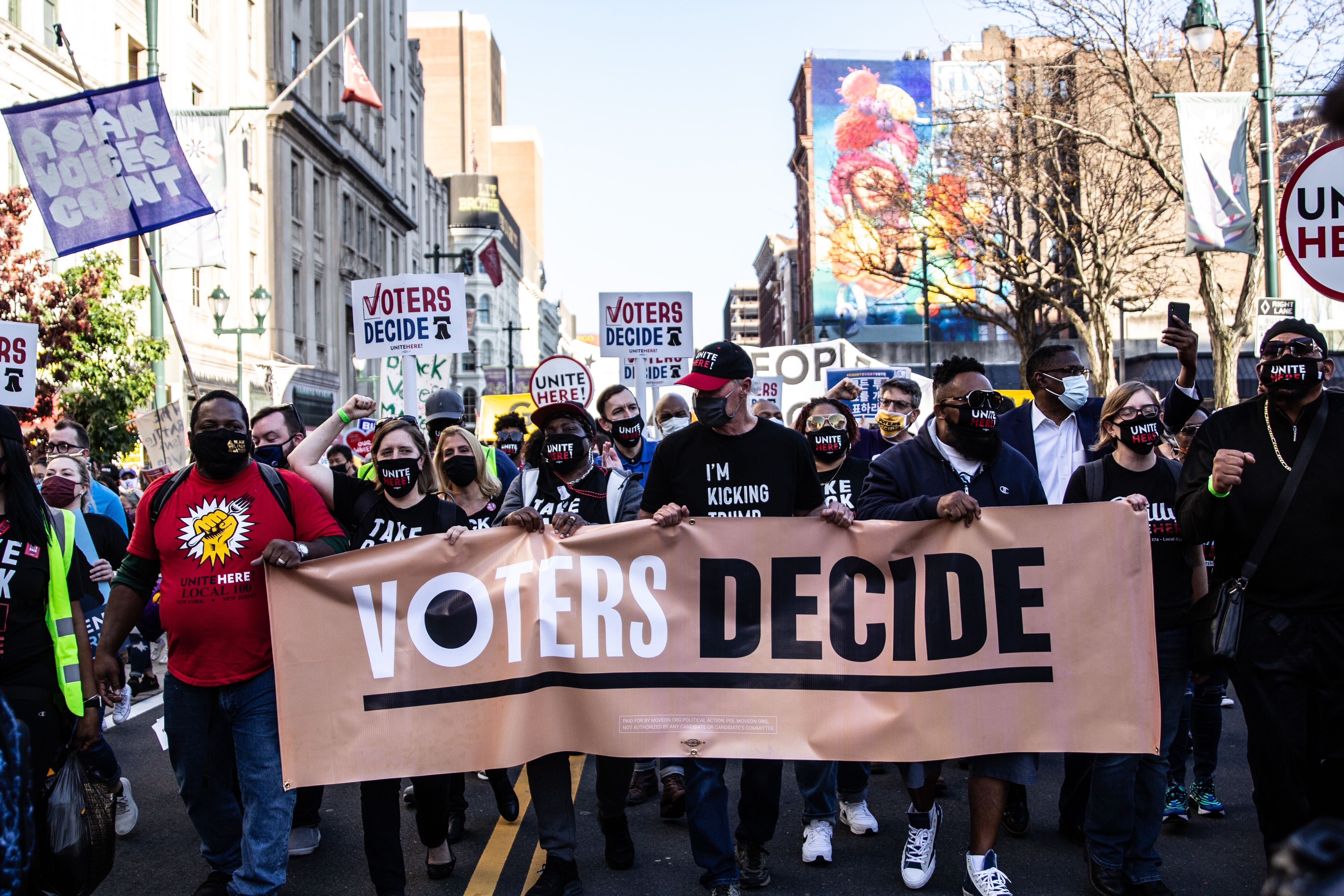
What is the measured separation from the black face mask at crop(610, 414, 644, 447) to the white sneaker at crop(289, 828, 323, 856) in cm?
337

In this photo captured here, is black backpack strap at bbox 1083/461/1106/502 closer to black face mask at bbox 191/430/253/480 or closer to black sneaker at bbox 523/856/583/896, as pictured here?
black sneaker at bbox 523/856/583/896

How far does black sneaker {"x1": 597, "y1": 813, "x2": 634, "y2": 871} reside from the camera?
509cm

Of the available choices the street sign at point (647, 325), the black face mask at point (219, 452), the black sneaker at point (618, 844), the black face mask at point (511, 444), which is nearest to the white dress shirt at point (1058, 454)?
the black sneaker at point (618, 844)

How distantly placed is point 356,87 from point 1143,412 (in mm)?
29685

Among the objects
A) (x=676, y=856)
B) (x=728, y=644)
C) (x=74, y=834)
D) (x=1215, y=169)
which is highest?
(x=1215, y=169)

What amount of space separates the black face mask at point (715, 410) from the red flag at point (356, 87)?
2843 centimetres

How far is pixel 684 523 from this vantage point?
15.9 feet

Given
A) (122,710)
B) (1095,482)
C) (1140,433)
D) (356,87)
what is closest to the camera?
(1140,433)

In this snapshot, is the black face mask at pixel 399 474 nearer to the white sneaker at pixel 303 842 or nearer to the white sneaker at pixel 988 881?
the white sneaker at pixel 303 842

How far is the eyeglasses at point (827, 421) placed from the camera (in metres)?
7.11

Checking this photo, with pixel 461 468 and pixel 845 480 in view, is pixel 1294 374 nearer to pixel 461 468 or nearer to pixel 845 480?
pixel 845 480

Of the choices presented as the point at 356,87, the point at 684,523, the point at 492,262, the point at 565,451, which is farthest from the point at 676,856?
the point at 492,262

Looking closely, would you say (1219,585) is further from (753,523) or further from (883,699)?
(753,523)

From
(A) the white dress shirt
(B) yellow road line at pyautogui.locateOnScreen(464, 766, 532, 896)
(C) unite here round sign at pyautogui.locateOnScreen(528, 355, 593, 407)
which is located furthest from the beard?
(C) unite here round sign at pyautogui.locateOnScreen(528, 355, 593, 407)
